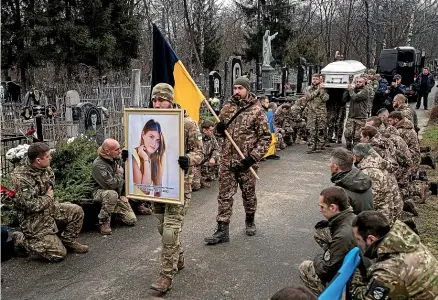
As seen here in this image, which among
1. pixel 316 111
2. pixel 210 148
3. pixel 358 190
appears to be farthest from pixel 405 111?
pixel 358 190

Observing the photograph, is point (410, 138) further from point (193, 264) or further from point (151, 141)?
point (151, 141)

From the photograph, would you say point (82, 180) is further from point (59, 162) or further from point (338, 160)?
point (338, 160)

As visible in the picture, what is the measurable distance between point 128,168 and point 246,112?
6.03ft

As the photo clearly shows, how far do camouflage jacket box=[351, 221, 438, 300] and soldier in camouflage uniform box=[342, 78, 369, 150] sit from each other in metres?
8.21

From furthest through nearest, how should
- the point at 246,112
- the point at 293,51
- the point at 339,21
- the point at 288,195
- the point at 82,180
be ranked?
the point at 339,21 < the point at 293,51 < the point at 288,195 < the point at 82,180 < the point at 246,112

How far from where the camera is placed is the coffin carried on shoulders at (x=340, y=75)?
42.9 feet

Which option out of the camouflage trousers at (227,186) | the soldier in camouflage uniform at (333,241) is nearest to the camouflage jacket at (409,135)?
the camouflage trousers at (227,186)

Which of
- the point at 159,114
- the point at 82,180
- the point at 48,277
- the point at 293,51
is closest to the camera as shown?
the point at 159,114

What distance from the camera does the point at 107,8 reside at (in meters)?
24.0

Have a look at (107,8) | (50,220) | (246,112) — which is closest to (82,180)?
(50,220)

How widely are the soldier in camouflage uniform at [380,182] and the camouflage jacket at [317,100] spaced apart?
6.24 metres

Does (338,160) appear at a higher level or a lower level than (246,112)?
lower

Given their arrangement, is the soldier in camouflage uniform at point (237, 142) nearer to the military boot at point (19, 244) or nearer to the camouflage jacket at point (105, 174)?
the camouflage jacket at point (105, 174)

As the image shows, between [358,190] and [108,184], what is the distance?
130 inches
